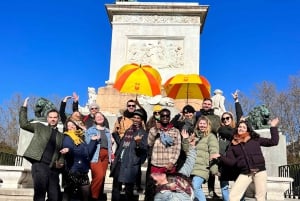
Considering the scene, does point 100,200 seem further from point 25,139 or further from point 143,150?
point 25,139

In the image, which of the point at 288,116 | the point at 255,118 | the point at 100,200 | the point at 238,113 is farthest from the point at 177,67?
the point at 288,116

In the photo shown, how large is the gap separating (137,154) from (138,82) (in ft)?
9.82

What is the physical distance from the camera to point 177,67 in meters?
18.8

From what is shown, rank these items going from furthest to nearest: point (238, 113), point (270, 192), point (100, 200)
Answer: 1. point (270, 192)
2. point (238, 113)
3. point (100, 200)

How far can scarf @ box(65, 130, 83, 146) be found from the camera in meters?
6.75

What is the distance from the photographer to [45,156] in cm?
625

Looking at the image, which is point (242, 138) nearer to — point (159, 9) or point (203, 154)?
point (203, 154)

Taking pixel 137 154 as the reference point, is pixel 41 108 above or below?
above

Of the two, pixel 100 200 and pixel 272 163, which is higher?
pixel 272 163

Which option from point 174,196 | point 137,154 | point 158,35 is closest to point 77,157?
point 137,154

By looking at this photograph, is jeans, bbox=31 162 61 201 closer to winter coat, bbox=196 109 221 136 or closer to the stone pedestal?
winter coat, bbox=196 109 221 136

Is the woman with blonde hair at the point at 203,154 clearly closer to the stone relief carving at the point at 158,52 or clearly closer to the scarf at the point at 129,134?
the scarf at the point at 129,134

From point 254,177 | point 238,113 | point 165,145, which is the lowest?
point 254,177

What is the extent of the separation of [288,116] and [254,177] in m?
36.6
